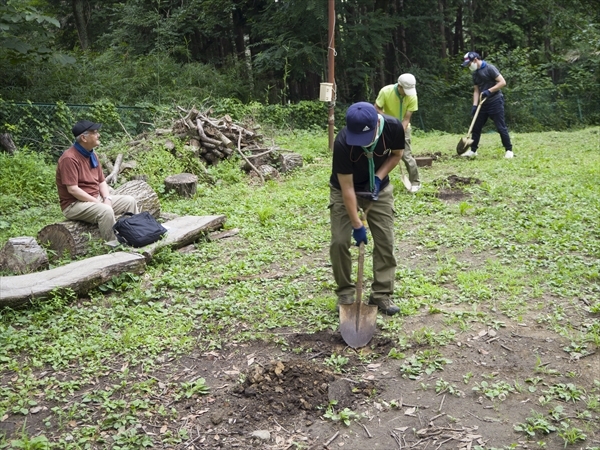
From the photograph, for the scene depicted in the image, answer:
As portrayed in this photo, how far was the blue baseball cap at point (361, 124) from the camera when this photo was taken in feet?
13.9

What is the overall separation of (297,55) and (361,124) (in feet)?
47.5

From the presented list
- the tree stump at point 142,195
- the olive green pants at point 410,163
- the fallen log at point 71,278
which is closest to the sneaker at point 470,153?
the olive green pants at point 410,163

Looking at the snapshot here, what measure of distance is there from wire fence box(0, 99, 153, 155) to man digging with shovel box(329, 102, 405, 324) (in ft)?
28.7

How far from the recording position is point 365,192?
189 inches

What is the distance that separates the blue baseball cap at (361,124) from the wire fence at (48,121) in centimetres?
910

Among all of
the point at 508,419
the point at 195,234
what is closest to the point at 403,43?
the point at 195,234

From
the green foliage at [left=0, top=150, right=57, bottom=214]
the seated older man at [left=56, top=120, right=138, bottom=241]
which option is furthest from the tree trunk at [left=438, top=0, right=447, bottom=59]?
the seated older man at [left=56, top=120, right=138, bottom=241]

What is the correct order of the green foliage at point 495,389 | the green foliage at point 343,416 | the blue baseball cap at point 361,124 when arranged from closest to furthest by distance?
1. the green foliage at point 343,416
2. the green foliage at point 495,389
3. the blue baseball cap at point 361,124

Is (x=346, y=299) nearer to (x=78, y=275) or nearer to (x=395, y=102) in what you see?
(x=78, y=275)

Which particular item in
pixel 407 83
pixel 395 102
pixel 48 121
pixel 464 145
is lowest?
pixel 464 145

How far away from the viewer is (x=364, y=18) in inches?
733

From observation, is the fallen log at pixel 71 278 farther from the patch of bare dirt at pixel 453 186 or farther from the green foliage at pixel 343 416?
the patch of bare dirt at pixel 453 186

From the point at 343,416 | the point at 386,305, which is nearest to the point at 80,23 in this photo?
the point at 386,305

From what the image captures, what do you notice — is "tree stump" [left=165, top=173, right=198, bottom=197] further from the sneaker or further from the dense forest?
the dense forest
